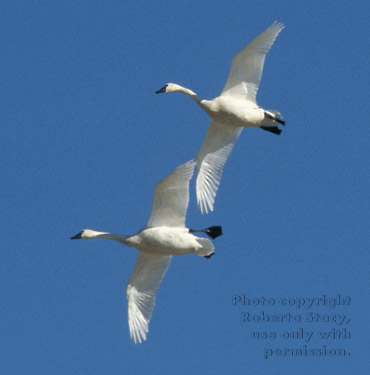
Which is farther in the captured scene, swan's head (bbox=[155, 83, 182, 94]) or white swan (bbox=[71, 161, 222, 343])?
swan's head (bbox=[155, 83, 182, 94])

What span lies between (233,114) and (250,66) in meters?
1.08

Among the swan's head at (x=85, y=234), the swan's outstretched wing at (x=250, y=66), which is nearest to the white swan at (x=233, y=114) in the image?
the swan's outstretched wing at (x=250, y=66)

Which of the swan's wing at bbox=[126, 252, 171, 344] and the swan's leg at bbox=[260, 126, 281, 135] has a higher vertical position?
the swan's leg at bbox=[260, 126, 281, 135]

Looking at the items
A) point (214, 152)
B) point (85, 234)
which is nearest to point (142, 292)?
point (85, 234)

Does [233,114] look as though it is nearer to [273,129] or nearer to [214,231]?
[273,129]

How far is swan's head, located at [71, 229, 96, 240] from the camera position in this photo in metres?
28.2

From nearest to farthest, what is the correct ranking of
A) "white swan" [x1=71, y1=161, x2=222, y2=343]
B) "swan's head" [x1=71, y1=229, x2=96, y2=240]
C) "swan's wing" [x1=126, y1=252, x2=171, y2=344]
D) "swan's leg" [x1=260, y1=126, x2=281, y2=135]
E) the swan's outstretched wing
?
"white swan" [x1=71, y1=161, x2=222, y2=343] → "swan's wing" [x1=126, y1=252, x2=171, y2=344] → the swan's outstretched wing → "swan's head" [x1=71, y1=229, x2=96, y2=240] → "swan's leg" [x1=260, y1=126, x2=281, y2=135]

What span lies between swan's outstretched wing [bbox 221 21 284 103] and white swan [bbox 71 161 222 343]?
3.03m

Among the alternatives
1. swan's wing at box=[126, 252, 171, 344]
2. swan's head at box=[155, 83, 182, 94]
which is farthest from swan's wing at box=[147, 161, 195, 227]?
swan's head at box=[155, 83, 182, 94]

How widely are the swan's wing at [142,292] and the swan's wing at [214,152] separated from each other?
2383 millimetres

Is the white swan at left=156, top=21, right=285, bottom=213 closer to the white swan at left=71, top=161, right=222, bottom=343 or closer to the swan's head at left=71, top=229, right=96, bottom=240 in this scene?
the white swan at left=71, top=161, right=222, bottom=343

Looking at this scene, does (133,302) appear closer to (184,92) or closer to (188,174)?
(188,174)

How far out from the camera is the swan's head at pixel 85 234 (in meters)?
28.2

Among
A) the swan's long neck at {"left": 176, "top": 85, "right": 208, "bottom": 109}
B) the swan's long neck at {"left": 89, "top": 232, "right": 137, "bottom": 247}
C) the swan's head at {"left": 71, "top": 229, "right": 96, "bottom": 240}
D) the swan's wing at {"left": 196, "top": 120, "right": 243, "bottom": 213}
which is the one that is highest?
the swan's long neck at {"left": 176, "top": 85, "right": 208, "bottom": 109}
